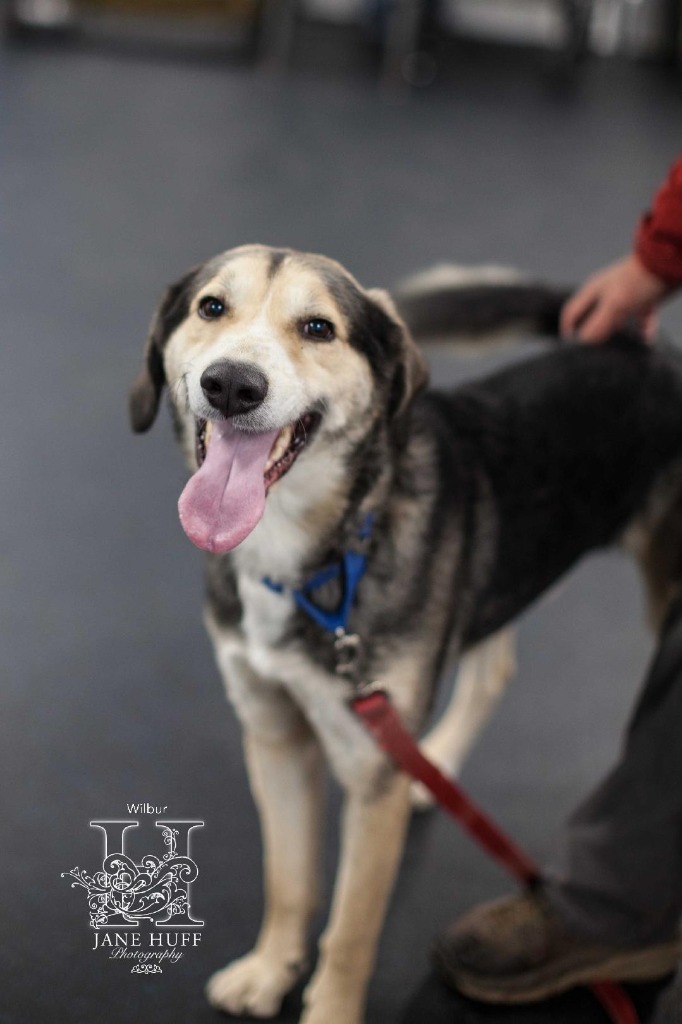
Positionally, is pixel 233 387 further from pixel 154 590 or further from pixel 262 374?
pixel 154 590

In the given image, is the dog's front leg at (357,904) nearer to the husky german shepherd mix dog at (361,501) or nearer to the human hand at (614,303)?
the husky german shepherd mix dog at (361,501)

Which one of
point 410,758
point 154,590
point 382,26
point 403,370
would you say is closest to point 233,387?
point 403,370

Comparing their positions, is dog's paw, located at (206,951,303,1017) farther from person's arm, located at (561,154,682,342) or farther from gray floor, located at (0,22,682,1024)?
person's arm, located at (561,154,682,342)

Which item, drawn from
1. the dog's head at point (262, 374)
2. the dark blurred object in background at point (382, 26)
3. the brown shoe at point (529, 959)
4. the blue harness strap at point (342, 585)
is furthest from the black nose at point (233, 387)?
the dark blurred object in background at point (382, 26)

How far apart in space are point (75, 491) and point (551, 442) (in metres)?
0.84

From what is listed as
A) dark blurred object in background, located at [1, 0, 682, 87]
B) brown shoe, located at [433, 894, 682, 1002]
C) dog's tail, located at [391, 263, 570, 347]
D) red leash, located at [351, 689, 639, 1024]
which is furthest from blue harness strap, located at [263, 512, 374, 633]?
dark blurred object in background, located at [1, 0, 682, 87]

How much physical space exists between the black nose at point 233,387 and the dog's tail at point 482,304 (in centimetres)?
76

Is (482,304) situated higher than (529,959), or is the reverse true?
(482,304)

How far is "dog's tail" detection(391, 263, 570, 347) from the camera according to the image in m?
1.89

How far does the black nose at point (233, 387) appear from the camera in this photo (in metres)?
1.09

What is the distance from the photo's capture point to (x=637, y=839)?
170 cm

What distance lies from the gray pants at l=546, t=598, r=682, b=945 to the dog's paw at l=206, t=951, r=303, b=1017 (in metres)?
0.44

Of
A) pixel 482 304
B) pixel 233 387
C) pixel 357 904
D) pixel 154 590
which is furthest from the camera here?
pixel 154 590

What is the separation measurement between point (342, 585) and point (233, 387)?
469mm
